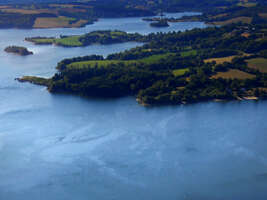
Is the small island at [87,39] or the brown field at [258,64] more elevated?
the small island at [87,39]

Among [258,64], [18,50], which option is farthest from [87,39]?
[258,64]

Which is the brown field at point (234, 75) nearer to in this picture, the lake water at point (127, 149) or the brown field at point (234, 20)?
the lake water at point (127, 149)

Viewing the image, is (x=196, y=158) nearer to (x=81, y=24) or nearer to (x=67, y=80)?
(x=67, y=80)

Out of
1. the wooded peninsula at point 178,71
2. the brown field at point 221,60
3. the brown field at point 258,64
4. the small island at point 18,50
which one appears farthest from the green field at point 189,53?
the small island at point 18,50

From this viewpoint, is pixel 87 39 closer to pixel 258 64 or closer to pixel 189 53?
pixel 189 53

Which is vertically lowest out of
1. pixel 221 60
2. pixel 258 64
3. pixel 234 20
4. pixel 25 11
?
pixel 258 64

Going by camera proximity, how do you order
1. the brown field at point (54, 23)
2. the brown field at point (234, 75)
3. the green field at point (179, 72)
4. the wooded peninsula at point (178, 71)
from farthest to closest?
the brown field at point (54, 23) < the green field at point (179, 72) < the brown field at point (234, 75) < the wooded peninsula at point (178, 71)
